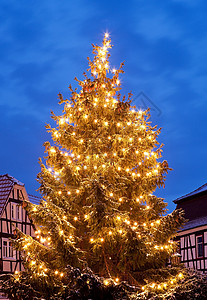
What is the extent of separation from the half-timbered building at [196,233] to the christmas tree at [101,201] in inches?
559

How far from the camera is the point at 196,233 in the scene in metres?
31.1

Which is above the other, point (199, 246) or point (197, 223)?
point (197, 223)

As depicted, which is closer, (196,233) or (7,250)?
(7,250)

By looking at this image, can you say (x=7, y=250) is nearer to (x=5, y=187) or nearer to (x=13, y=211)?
(x=13, y=211)

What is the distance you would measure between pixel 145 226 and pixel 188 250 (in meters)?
16.1

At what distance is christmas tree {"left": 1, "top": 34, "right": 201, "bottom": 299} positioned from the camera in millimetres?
14969

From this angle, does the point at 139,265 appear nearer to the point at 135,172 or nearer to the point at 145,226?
the point at 145,226

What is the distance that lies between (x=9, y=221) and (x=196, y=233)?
11.6 meters

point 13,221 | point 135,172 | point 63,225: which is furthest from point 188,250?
point 63,225

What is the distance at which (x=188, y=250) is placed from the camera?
3156 cm

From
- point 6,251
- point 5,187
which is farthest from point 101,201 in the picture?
point 5,187

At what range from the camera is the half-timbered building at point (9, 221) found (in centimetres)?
2944

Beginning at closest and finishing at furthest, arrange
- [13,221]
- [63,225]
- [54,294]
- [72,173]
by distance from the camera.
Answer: [54,294] < [63,225] < [72,173] < [13,221]

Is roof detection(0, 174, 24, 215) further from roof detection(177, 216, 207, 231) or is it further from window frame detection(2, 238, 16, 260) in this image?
roof detection(177, 216, 207, 231)
